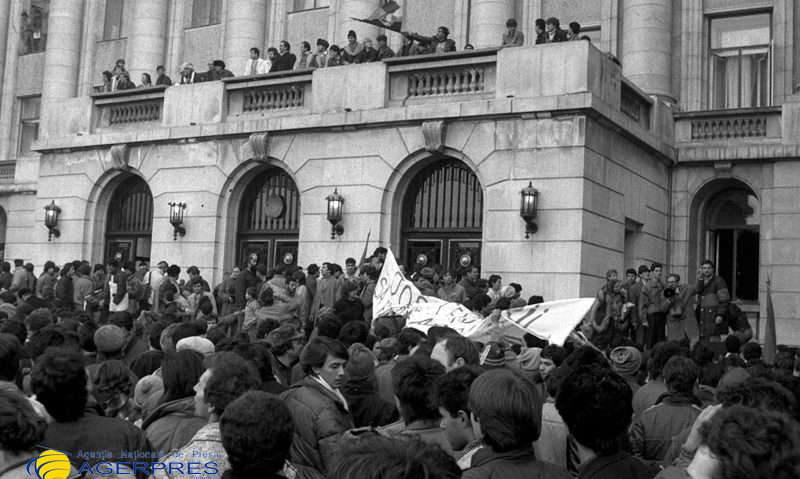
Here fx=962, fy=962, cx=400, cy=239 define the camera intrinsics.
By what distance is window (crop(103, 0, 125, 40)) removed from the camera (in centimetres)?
3653

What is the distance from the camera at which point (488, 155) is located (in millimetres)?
19219

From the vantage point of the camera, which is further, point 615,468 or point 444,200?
point 444,200

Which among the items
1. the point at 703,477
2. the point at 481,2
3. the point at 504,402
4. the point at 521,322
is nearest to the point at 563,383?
the point at 504,402

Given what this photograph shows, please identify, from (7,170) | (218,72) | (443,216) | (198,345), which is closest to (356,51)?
(218,72)

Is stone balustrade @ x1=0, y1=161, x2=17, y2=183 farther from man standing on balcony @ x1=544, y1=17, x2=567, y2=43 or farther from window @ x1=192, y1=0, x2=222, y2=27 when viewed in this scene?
man standing on balcony @ x1=544, y1=17, x2=567, y2=43

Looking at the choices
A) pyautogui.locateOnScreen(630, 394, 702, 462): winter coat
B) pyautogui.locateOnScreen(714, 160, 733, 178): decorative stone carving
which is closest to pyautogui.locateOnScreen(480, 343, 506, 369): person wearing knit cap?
pyautogui.locateOnScreen(630, 394, 702, 462): winter coat

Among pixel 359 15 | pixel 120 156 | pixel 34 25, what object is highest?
pixel 34 25

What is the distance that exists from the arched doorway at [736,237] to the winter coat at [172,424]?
19846mm

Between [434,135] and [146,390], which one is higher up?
[434,135]

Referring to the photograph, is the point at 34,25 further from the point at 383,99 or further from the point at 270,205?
the point at 383,99

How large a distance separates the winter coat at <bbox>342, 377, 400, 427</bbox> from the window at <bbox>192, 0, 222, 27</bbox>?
28513 mm

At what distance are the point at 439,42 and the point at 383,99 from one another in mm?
1849

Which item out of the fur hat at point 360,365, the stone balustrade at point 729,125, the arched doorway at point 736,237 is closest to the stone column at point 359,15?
the stone balustrade at point 729,125

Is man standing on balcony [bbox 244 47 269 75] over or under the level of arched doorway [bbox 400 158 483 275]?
over
